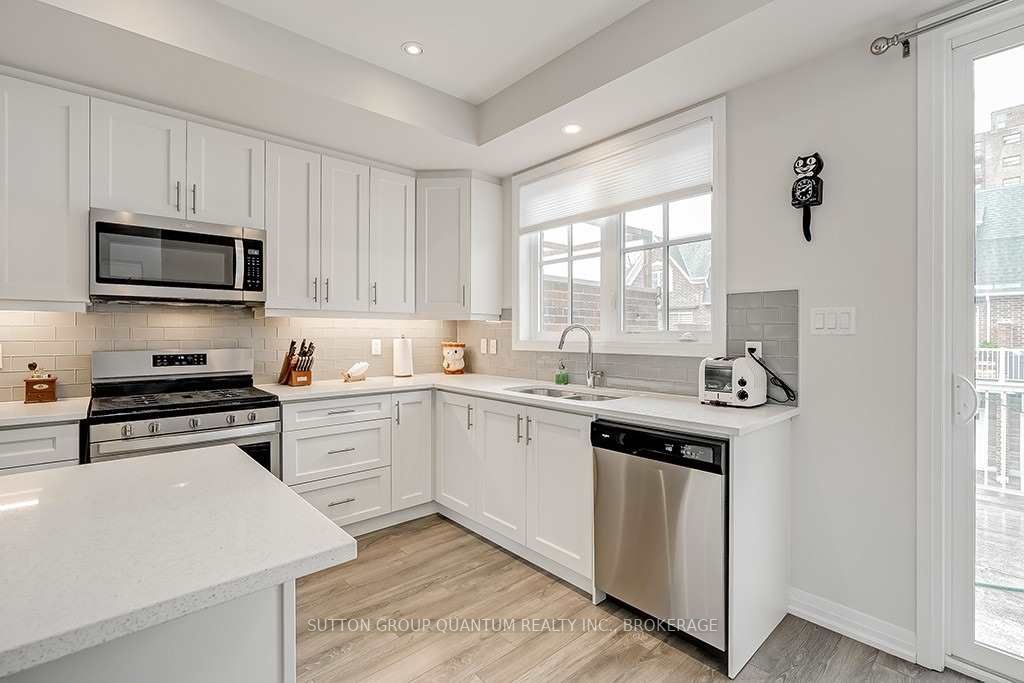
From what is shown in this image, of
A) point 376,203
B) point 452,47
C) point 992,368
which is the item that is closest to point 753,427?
point 992,368

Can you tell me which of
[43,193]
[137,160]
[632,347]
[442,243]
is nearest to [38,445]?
[43,193]

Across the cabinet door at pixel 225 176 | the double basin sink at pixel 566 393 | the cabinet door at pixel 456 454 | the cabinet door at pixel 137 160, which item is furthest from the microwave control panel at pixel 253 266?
the double basin sink at pixel 566 393

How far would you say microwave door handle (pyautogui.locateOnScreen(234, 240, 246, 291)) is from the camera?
9.24ft

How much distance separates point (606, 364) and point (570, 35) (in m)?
1.76

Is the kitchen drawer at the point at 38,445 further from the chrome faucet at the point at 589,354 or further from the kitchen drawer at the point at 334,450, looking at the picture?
the chrome faucet at the point at 589,354

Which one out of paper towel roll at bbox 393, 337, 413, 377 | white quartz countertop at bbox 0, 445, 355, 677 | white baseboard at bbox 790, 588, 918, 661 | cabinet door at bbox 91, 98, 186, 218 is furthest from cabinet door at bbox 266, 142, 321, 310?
white baseboard at bbox 790, 588, 918, 661

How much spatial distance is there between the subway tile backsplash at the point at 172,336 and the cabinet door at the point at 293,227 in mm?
318

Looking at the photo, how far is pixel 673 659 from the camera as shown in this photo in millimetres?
1936

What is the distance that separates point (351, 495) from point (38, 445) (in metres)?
1.45

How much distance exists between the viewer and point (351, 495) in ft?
9.91

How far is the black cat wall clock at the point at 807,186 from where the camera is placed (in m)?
2.12

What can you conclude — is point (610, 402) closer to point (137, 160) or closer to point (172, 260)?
point (172, 260)

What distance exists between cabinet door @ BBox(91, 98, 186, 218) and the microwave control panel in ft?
1.18

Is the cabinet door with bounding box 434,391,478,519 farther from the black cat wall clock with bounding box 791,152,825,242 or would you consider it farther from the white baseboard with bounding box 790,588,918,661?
the black cat wall clock with bounding box 791,152,825,242
